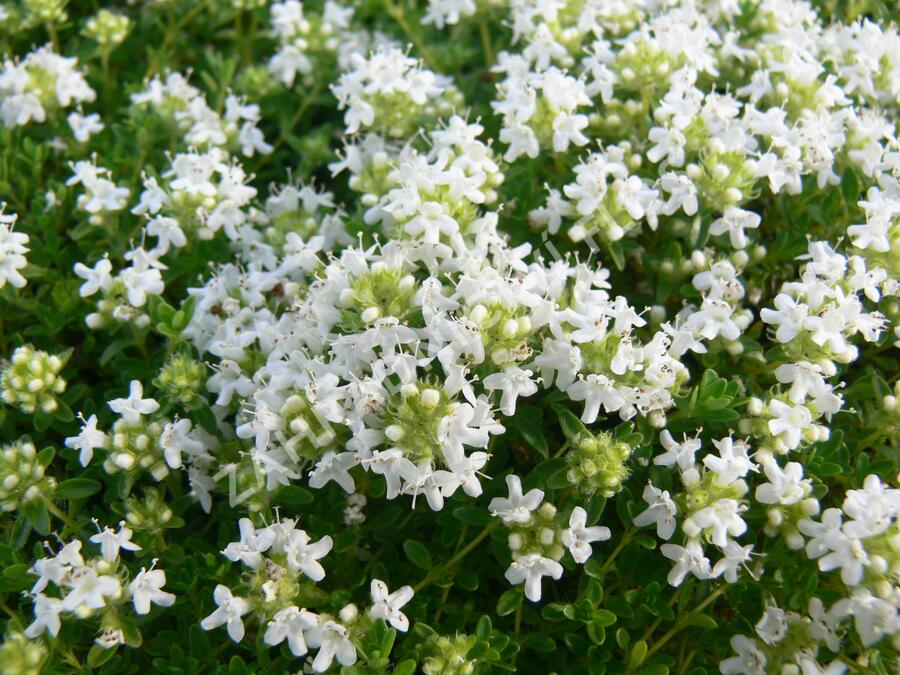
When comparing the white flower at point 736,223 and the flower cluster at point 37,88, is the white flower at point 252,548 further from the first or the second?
the flower cluster at point 37,88

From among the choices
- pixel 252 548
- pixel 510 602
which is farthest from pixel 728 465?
pixel 252 548

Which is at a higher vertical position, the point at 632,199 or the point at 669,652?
the point at 632,199

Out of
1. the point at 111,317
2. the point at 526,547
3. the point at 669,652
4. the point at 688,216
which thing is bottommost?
the point at 669,652

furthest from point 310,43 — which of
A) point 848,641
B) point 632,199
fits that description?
point 848,641

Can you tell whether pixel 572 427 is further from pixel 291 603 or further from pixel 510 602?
pixel 291 603

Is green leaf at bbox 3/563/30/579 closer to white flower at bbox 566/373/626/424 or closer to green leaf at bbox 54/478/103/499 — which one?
green leaf at bbox 54/478/103/499

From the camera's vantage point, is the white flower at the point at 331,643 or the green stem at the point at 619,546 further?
the green stem at the point at 619,546

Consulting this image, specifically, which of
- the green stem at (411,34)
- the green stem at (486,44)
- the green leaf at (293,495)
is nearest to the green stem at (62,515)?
the green leaf at (293,495)

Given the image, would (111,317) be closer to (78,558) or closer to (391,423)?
(78,558)
